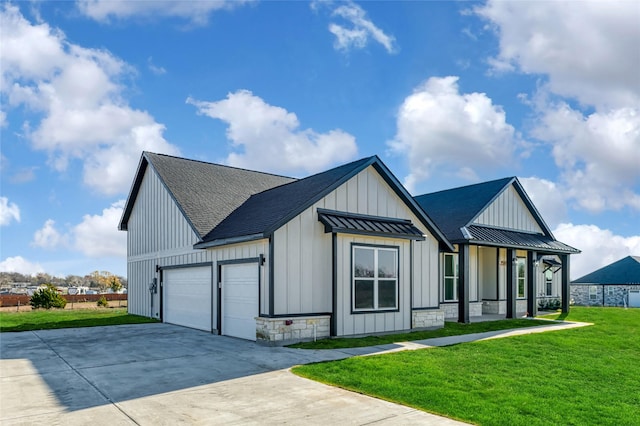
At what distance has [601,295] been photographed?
1427 inches

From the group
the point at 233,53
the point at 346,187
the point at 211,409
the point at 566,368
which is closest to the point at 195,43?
the point at 233,53

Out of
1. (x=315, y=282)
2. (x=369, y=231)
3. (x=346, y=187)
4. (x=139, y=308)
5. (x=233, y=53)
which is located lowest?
(x=139, y=308)

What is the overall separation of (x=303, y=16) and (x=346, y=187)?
468 cm

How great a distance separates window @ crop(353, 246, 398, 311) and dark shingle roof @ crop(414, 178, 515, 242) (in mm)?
4274

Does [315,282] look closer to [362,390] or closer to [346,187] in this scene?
[346,187]

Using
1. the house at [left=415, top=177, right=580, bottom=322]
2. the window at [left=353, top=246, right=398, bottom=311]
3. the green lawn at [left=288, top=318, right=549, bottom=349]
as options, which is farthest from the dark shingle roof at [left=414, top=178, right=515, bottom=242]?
the window at [left=353, top=246, right=398, bottom=311]

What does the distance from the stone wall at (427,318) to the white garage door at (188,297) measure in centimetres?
621

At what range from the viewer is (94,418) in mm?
6164

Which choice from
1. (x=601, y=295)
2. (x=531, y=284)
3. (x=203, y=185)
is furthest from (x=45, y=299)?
(x=601, y=295)

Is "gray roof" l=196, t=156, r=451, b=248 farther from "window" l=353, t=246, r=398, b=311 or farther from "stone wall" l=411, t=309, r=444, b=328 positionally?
"stone wall" l=411, t=309, r=444, b=328

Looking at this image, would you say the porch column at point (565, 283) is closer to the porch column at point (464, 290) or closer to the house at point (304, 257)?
the porch column at point (464, 290)

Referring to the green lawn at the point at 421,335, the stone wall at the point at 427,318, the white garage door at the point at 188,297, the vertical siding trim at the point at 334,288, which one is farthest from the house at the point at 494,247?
the white garage door at the point at 188,297

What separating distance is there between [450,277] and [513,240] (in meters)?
2.81

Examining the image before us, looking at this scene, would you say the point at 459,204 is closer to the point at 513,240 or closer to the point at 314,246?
the point at 513,240
